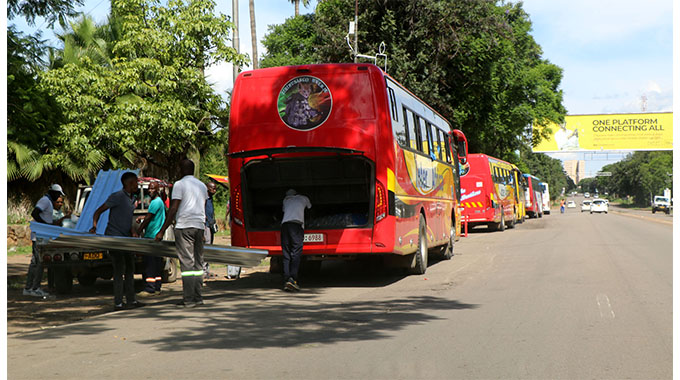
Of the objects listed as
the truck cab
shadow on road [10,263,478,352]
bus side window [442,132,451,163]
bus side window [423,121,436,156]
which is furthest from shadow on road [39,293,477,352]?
the truck cab

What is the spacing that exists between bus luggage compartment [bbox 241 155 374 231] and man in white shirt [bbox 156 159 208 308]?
246cm

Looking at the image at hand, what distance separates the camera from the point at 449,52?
3419cm

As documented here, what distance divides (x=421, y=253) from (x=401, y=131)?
2535mm

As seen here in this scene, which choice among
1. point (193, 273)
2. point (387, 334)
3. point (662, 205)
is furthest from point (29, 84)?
point (662, 205)

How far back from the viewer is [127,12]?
74.1 feet

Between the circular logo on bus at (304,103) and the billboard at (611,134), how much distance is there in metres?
52.9

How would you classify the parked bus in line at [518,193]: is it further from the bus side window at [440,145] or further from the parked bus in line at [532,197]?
the bus side window at [440,145]

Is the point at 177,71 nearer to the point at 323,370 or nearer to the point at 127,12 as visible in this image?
the point at 127,12

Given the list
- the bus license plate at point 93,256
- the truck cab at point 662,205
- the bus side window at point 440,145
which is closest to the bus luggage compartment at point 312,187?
the bus license plate at point 93,256

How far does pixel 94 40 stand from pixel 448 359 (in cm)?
2377

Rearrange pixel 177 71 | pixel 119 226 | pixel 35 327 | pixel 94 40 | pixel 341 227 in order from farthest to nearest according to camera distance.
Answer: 1. pixel 94 40
2. pixel 177 71
3. pixel 341 227
4. pixel 119 226
5. pixel 35 327

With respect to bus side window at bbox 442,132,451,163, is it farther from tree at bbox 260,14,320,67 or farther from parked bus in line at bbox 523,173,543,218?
parked bus in line at bbox 523,173,543,218

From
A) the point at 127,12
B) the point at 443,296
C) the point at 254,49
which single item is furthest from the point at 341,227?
the point at 254,49

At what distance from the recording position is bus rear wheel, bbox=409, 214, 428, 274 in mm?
14477
